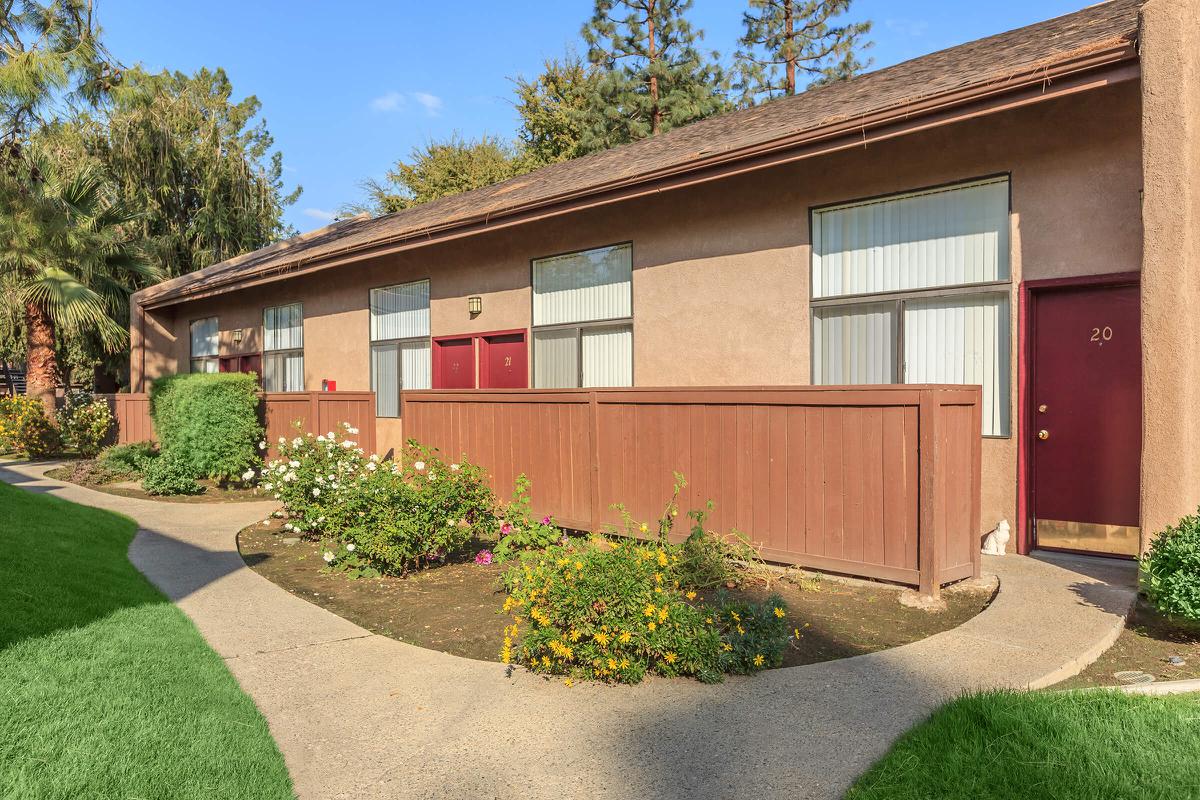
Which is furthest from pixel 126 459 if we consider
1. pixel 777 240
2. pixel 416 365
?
pixel 777 240

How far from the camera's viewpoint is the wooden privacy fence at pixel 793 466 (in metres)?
5.27

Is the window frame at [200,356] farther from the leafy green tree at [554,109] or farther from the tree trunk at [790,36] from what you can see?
the tree trunk at [790,36]

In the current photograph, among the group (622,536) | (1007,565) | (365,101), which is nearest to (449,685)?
(622,536)

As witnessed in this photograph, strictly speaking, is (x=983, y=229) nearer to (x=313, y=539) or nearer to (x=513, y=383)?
(x=513, y=383)

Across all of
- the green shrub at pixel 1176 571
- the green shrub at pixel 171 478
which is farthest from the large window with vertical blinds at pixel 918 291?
the green shrub at pixel 171 478

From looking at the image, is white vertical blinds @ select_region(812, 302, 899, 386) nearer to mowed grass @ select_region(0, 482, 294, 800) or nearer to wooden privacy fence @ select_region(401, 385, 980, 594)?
wooden privacy fence @ select_region(401, 385, 980, 594)

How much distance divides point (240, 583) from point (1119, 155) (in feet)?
25.7

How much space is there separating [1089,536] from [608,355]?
5.46 meters

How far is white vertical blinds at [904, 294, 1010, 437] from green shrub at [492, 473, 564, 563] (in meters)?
3.66

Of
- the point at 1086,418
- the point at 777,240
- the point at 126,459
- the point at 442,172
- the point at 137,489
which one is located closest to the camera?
the point at 1086,418

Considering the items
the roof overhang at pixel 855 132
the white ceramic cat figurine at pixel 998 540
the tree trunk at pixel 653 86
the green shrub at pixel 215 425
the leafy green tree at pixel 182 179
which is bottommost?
the white ceramic cat figurine at pixel 998 540

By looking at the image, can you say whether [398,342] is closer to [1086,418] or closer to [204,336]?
[204,336]

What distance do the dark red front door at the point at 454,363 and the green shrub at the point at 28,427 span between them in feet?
35.1

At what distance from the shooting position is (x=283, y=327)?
15.4 metres
